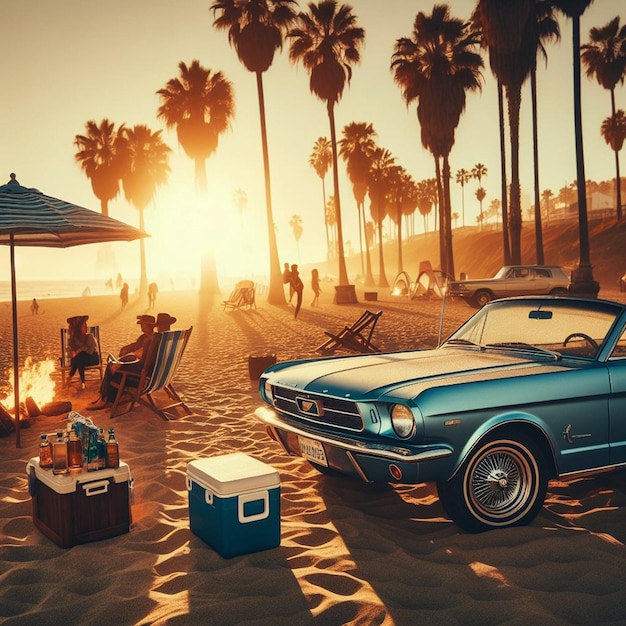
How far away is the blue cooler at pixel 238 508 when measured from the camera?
4117 millimetres

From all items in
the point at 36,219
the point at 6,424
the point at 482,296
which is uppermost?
the point at 36,219

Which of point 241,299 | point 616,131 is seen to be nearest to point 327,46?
point 241,299

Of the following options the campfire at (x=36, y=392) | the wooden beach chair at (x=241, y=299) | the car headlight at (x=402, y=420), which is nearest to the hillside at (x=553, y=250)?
the wooden beach chair at (x=241, y=299)

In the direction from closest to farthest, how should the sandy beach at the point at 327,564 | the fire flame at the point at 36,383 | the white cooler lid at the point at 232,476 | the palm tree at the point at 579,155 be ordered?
the sandy beach at the point at 327,564 < the white cooler lid at the point at 232,476 < the fire flame at the point at 36,383 < the palm tree at the point at 579,155

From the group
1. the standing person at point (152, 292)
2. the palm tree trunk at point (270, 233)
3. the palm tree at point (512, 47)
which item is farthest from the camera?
the standing person at point (152, 292)

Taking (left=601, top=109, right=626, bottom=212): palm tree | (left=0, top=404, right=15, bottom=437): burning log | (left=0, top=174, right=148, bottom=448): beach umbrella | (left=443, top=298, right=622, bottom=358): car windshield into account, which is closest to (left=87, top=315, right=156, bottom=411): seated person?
(left=0, top=404, right=15, bottom=437): burning log

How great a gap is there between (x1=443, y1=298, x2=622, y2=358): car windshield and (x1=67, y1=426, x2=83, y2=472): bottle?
333 cm

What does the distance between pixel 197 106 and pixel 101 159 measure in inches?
491

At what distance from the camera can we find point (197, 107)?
4409cm

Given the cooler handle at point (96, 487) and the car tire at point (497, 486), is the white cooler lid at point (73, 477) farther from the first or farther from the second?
the car tire at point (497, 486)

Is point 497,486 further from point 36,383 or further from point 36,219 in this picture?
point 36,383

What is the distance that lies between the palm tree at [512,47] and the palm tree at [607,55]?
88.7 ft

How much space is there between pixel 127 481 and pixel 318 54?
35312 millimetres

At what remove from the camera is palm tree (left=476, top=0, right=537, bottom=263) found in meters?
28.8
